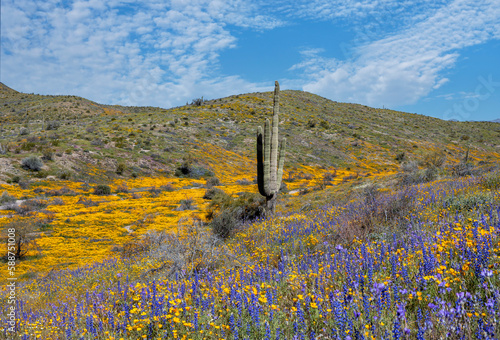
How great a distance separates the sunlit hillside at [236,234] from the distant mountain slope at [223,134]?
380 millimetres

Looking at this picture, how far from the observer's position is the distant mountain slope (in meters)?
30.2

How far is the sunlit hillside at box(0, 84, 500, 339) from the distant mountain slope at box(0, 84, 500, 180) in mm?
380

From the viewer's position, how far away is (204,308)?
3299mm

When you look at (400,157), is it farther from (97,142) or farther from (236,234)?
(236,234)

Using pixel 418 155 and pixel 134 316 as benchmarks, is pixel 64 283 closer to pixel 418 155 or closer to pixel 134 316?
pixel 134 316

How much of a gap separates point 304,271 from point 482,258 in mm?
1935

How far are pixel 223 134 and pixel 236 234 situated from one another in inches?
1486

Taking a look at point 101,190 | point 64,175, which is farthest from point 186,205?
point 64,175

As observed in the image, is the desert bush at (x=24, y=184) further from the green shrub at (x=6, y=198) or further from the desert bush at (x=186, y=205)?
the desert bush at (x=186, y=205)

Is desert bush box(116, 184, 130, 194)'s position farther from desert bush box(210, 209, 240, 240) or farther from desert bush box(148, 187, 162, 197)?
desert bush box(210, 209, 240, 240)

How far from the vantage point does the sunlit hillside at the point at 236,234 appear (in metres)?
→ 2.65

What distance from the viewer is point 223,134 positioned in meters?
46.4

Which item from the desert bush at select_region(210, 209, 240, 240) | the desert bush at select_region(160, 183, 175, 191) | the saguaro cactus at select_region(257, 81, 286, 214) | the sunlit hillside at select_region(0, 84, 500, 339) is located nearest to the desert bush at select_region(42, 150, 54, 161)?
the sunlit hillside at select_region(0, 84, 500, 339)

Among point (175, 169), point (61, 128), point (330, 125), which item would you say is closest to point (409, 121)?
point (330, 125)
